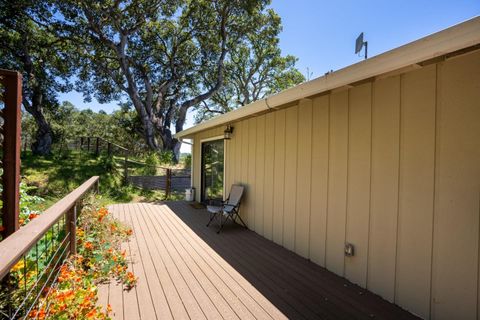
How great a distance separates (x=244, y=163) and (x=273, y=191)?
3.76 ft

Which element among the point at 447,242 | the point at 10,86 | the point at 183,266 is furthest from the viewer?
the point at 183,266

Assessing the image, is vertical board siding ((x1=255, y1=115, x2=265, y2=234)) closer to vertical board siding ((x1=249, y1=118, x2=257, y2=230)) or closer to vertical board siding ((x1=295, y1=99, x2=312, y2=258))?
vertical board siding ((x1=249, y1=118, x2=257, y2=230))

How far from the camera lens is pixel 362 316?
2154 millimetres

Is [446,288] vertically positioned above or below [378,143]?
below

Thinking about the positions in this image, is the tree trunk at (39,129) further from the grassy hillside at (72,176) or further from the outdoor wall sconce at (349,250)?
the outdoor wall sconce at (349,250)

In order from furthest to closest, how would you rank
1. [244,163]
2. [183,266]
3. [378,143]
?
1. [244,163]
2. [183,266]
3. [378,143]

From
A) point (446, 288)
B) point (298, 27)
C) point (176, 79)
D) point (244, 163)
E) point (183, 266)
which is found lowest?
point (183, 266)

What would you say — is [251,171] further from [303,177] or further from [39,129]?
[39,129]

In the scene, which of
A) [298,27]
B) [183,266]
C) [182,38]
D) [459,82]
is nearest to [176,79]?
[182,38]

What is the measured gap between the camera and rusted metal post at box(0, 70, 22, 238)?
1812mm

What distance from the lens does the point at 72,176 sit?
9.43 m

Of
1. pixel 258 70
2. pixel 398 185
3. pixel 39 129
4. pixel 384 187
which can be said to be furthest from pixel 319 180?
pixel 258 70

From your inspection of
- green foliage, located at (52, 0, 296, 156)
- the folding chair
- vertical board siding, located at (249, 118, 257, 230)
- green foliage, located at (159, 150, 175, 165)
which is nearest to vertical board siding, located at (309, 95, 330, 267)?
vertical board siding, located at (249, 118, 257, 230)

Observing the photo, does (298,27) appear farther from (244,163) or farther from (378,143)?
(378,143)
